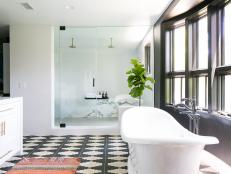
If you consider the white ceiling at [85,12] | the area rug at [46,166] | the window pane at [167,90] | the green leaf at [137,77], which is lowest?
the area rug at [46,166]

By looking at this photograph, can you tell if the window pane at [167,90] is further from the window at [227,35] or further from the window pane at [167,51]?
the window at [227,35]

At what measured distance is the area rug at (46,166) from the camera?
129 inches

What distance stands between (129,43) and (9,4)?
244 cm

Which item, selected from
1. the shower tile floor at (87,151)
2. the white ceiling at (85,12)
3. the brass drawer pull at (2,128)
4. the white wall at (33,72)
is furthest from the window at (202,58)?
A: the brass drawer pull at (2,128)

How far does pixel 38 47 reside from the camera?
17.9 feet

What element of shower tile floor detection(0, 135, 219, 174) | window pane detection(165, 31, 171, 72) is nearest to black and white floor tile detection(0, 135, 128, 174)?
shower tile floor detection(0, 135, 219, 174)

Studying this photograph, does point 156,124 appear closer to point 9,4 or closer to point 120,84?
point 120,84

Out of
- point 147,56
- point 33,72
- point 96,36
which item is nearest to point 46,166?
point 33,72

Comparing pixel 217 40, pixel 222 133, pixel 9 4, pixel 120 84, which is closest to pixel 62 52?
pixel 120 84

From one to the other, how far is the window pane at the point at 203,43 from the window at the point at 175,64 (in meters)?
0.47

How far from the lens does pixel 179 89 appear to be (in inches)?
182

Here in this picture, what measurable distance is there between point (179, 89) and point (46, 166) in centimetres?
247

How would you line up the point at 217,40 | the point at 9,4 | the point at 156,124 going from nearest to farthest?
1. the point at 217,40
2. the point at 156,124
3. the point at 9,4

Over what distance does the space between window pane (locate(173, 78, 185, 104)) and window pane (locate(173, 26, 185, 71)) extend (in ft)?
0.65
